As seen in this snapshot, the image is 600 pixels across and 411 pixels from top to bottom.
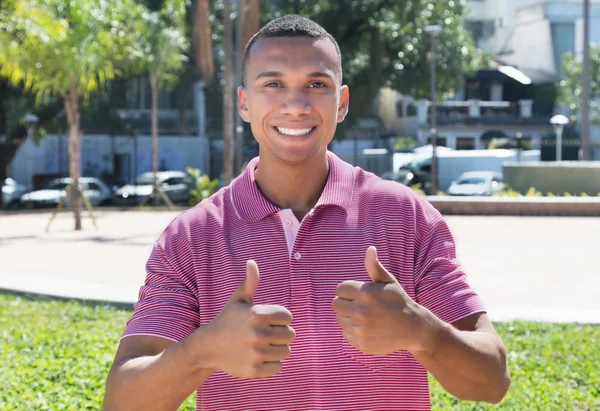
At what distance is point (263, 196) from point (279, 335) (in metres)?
0.66

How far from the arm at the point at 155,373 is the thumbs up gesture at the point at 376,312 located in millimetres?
313

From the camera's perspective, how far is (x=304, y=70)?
7.82ft

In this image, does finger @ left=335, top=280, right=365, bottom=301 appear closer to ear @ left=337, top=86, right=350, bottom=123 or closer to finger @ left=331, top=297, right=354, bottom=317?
finger @ left=331, top=297, right=354, bottom=317

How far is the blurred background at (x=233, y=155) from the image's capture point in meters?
7.69

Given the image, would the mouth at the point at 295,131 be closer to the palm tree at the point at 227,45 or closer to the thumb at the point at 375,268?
the thumb at the point at 375,268

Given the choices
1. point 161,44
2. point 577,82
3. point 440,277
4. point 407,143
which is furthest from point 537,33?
point 440,277

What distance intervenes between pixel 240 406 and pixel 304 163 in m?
0.63

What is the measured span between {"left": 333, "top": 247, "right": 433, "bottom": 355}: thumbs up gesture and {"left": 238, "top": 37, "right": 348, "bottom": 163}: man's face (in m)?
0.58

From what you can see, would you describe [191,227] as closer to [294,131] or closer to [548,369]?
[294,131]

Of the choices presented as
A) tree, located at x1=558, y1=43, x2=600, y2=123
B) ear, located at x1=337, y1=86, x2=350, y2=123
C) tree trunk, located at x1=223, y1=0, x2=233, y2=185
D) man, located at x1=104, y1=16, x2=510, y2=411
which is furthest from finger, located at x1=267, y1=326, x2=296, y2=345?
tree, located at x1=558, y1=43, x2=600, y2=123

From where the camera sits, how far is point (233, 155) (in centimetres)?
3422

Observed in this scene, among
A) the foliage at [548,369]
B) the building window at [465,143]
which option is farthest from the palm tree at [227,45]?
the building window at [465,143]

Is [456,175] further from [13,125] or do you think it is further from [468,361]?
[468,361]

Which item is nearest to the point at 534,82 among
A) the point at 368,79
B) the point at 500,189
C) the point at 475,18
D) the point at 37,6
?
the point at 475,18
